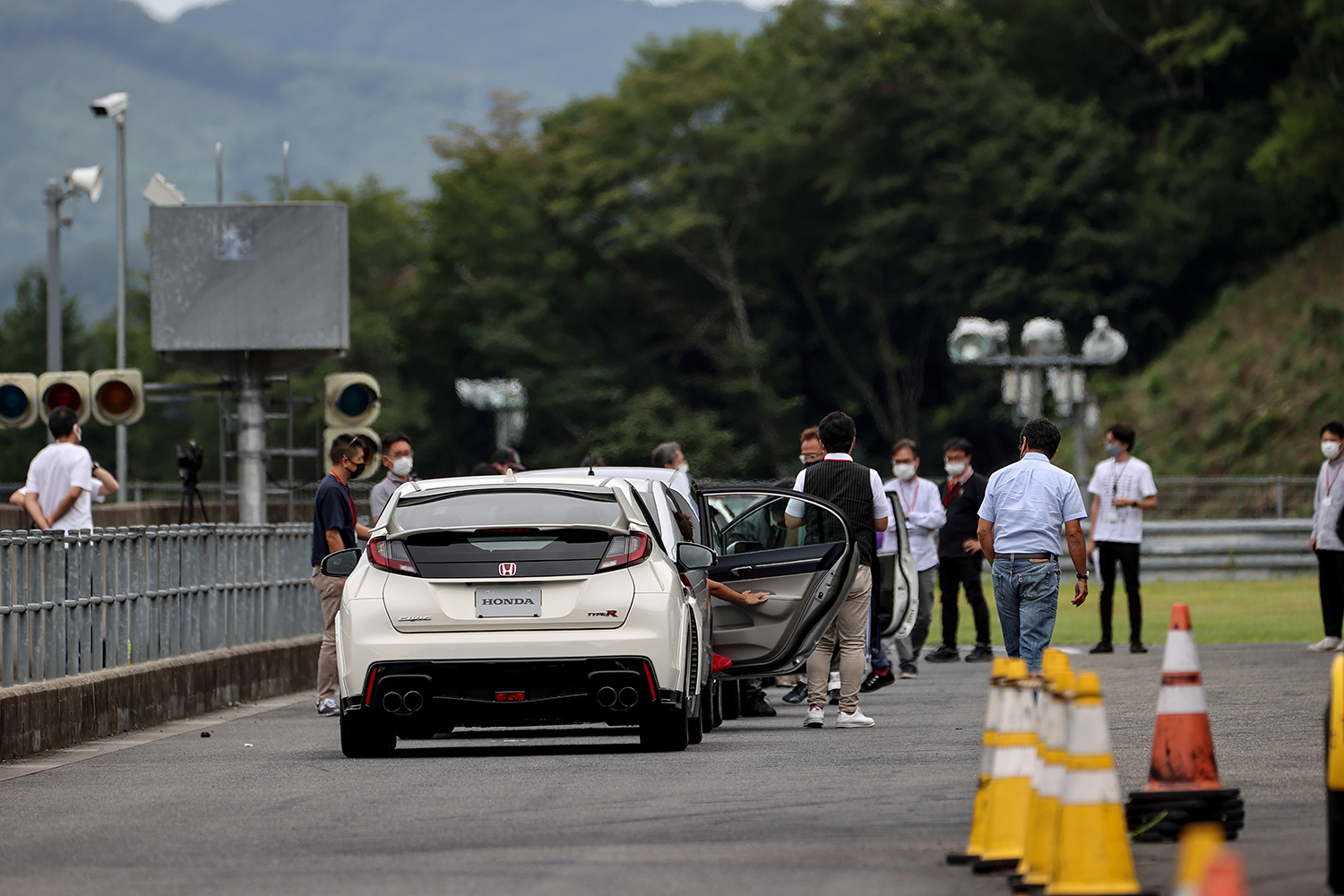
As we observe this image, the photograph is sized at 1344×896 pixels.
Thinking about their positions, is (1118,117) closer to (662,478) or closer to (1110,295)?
(1110,295)

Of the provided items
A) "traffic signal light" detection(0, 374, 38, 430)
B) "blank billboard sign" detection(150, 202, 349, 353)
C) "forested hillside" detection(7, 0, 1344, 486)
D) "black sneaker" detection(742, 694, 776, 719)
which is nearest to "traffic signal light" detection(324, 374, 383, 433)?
"blank billboard sign" detection(150, 202, 349, 353)

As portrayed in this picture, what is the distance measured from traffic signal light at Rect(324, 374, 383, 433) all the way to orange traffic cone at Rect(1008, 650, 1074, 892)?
1300 centimetres

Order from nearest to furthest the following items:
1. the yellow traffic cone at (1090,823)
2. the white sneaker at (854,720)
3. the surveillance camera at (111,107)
A: the yellow traffic cone at (1090,823), the white sneaker at (854,720), the surveillance camera at (111,107)

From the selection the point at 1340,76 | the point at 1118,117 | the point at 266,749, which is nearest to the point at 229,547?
the point at 266,749

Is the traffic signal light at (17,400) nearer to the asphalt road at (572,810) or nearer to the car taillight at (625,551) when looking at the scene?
the asphalt road at (572,810)

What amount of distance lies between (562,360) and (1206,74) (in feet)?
68.8

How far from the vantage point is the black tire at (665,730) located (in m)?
11.9

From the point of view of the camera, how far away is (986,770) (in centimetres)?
755

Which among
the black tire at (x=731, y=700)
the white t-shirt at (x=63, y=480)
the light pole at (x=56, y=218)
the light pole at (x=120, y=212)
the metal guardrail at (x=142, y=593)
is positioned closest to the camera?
the metal guardrail at (x=142, y=593)

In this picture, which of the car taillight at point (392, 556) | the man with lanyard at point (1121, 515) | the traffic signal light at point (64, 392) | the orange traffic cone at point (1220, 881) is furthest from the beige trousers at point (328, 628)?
the orange traffic cone at point (1220, 881)

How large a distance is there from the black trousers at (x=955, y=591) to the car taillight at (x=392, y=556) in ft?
29.6

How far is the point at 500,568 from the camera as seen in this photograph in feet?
38.5

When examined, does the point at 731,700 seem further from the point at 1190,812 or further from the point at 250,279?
the point at 250,279

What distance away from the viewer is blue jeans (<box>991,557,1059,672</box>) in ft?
39.3
